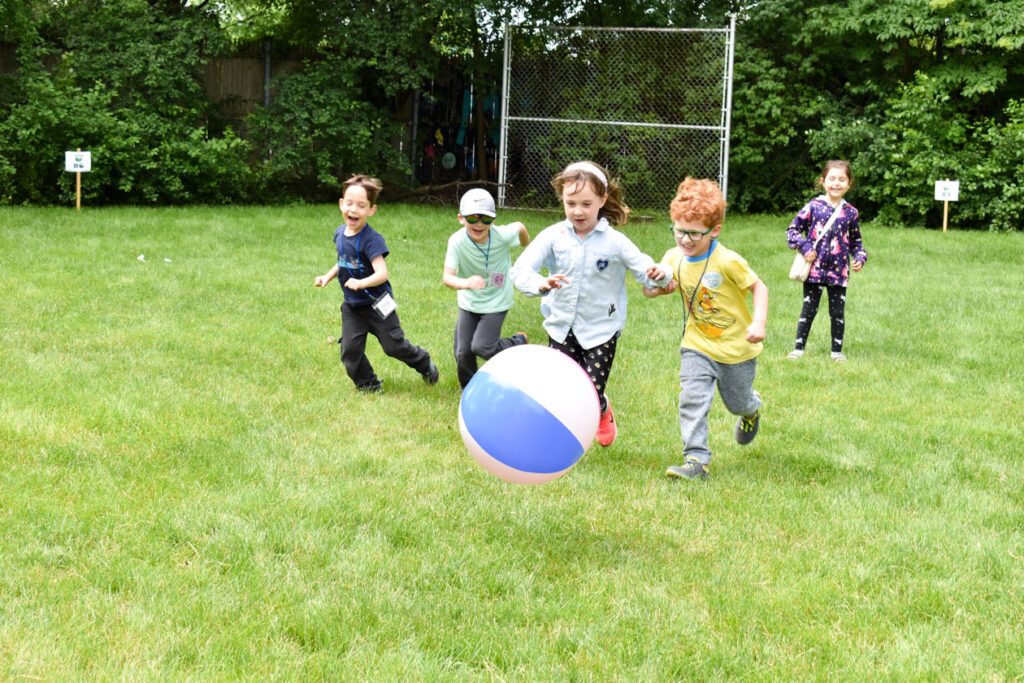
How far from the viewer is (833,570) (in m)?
A: 4.01

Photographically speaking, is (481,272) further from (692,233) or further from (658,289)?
(692,233)

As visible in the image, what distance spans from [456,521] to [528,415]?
0.72 metres

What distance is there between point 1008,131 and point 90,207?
15.6 metres

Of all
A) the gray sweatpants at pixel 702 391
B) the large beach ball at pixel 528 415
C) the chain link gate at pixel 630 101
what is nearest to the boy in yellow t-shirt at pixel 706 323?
the gray sweatpants at pixel 702 391

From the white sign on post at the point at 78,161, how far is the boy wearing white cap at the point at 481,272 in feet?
35.1

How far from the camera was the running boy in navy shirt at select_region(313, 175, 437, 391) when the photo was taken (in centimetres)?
662

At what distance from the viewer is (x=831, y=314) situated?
859 cm

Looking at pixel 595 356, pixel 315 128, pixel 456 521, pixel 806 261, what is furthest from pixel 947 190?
pixel 456 521

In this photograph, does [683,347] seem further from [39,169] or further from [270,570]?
[39,169]

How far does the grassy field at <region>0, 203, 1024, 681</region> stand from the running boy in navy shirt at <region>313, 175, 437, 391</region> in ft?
0.85

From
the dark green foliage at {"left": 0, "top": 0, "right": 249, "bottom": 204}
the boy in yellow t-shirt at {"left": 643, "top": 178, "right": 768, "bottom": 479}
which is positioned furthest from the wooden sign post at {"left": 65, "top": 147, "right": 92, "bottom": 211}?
the boy in yellow t-shirt at {"left": 643, "top": 178, "right": 768, "bottom": 479}

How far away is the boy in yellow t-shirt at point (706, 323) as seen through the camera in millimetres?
5164

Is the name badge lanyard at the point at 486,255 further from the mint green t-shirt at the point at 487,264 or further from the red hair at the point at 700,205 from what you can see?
the red hair at the point at 700,205

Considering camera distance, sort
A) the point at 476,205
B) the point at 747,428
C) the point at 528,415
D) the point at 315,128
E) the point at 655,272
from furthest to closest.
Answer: the point at 315,128 → the point at 476,205 → the point at 747,428 → the point at 655,272 → the point at 528,415
